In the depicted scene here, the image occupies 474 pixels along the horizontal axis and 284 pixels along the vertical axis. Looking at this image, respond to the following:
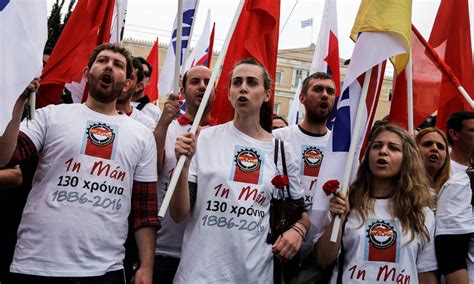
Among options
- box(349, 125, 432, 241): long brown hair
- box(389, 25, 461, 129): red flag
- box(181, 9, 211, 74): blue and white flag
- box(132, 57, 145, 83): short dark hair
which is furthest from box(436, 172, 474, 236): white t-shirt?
box(181, 9, 211, 74): blue and white flag

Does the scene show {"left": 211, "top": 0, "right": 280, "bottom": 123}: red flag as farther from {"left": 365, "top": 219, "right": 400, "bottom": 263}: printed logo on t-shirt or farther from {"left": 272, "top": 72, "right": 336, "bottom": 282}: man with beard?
{"left": 365, "top": 219, "right": 400, "bottom": 263}: printed logo on t-shirt

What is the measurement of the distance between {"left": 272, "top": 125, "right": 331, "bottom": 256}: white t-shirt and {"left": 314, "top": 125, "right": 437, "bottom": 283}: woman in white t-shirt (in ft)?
1.37

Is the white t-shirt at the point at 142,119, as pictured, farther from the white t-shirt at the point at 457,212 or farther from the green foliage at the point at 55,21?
the green foliage at the point at 55,21

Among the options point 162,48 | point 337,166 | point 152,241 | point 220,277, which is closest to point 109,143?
point 152,241

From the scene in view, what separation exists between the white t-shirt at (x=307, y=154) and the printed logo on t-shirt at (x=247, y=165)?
0.65m

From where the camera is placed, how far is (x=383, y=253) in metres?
3.37

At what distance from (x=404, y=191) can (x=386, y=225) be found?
0.90 ft

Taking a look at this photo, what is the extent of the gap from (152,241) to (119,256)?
21 cm

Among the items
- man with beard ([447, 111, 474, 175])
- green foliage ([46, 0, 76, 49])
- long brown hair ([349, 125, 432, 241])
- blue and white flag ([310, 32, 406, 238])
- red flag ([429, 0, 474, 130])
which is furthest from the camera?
green foliage ([46, 0, 76, 49])

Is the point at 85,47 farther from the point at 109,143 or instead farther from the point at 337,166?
the point at 337,166

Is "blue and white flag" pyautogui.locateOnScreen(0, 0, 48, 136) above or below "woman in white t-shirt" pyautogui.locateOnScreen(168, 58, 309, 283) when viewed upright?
above

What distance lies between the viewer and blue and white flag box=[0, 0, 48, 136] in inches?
104

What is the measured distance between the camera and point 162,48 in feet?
125

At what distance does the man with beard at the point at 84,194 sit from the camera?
3.12 metres
